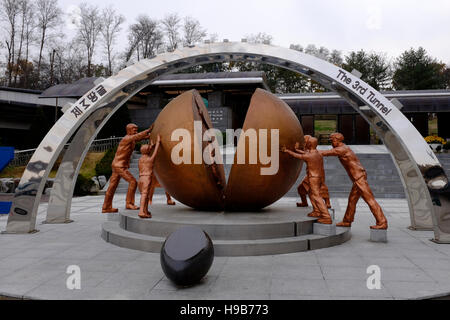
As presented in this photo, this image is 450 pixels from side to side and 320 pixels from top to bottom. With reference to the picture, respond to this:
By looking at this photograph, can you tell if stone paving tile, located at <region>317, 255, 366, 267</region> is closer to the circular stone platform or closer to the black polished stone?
the circular stone platform

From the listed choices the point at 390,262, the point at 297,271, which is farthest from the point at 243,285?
the point at 390,262

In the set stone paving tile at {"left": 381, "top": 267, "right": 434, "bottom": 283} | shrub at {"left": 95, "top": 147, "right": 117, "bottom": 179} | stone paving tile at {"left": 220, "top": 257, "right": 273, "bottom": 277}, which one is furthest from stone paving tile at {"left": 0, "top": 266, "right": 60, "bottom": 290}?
shrub at {"left": 95, "top": 147, "right": 117, "bottom": 179}

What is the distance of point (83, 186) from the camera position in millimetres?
19266

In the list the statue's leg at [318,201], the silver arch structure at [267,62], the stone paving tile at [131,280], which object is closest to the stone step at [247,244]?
the statue's leg at [318,201]

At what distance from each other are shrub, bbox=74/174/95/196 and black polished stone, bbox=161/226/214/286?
1487 centimetres

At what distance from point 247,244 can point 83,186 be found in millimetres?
14290

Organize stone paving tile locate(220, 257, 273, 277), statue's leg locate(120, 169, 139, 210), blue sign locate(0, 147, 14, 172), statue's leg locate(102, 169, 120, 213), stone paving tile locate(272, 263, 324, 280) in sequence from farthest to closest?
blue sign locate(0, 147, 14, 172)
statue's leg locate(102, 169, 120, 213)
statue's leg locate(120, 169, 139, 210)
stone paving tile locate(220, 257, 273, 277)
stone paving tile locate(272, 263, 324, 280)

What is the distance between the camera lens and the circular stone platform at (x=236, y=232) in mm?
7062

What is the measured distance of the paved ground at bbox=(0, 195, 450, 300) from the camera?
16.6ft

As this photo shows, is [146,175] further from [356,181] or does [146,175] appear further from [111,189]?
[356,181]

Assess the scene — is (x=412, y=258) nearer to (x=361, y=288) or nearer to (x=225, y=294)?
(x=361, y=288)

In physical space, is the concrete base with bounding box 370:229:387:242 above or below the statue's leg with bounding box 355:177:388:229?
below

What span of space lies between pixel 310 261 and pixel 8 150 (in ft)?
28.4

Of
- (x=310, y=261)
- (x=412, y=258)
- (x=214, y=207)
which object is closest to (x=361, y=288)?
(x=310, y=261)
